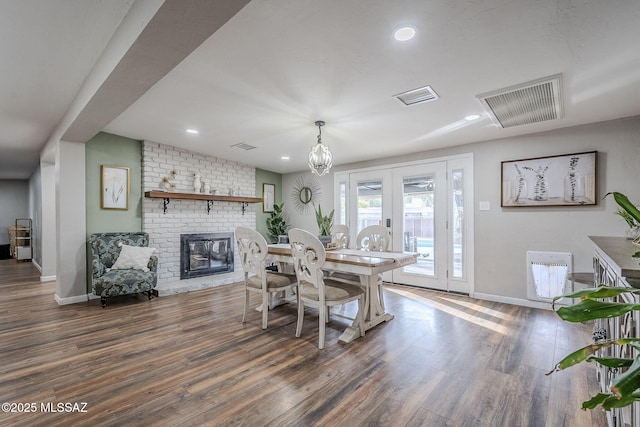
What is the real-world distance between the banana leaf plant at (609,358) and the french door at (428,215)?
3.73 m

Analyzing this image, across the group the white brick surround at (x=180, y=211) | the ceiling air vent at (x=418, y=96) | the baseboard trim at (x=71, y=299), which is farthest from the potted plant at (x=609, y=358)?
the baseboard trim at (x=71, y=299)

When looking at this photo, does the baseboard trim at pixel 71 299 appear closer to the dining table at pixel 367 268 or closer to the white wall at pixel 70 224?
the white wall at pixel 70 224

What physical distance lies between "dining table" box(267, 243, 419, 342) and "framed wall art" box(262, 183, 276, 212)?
322cm

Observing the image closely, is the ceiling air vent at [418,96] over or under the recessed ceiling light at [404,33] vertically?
under

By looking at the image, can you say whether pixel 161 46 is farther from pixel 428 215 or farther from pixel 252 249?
pixel 428 215

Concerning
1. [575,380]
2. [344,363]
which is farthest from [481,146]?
[344,363]

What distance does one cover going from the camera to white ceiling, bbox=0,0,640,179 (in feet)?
5.28

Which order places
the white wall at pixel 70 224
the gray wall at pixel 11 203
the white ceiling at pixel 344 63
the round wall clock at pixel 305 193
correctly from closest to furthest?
the white ceiling at pixel 344 63, the white wall at pixel 70 224, the round wall clock at pixel 305 193, the gray wall at pixel 11 203

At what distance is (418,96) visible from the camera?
2.64 meters

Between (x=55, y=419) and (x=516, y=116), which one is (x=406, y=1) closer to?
(x=516, y=116)

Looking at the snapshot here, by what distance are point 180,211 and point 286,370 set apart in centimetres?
360

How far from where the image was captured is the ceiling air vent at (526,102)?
238cm

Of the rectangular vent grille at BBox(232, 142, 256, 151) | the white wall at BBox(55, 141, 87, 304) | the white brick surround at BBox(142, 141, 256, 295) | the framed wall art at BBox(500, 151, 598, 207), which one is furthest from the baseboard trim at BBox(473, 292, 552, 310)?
the white wall at BBox(55, 141, 87, 304)

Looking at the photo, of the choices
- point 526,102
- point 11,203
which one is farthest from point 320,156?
point 11,203
